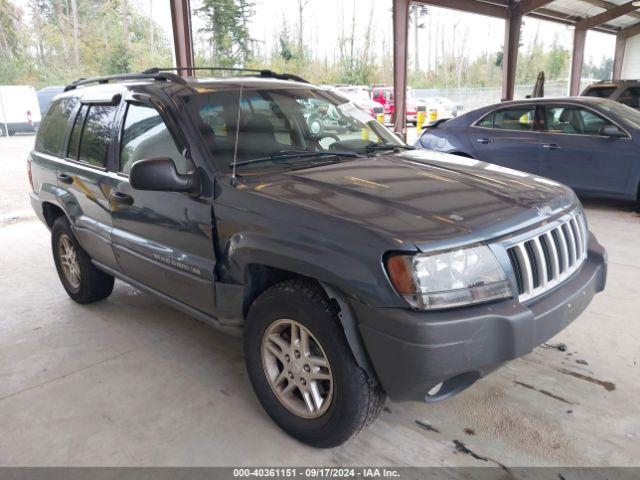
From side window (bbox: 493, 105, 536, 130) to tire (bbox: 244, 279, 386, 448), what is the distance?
233 inches

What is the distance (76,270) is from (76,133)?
3.62ft

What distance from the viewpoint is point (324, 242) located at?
2066 millimetres

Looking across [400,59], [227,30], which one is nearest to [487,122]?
[400,59]

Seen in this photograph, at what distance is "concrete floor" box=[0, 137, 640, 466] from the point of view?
2.36m

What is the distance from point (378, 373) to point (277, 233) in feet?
2.37

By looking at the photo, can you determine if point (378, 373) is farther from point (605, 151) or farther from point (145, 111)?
point (605, 151)

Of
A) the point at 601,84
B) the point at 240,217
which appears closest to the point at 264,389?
the point at 240,217

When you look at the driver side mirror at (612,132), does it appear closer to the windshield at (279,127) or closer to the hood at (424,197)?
the windshield at (279,127)

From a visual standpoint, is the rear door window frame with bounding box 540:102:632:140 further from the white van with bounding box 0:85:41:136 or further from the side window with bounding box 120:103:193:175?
the white van with bounding box 0:85:41:136

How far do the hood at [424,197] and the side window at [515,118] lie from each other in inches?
186

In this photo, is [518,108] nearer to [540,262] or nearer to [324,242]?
[540,262]


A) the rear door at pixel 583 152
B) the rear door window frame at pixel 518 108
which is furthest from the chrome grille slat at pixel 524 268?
the rear door window frame at pixel 518 108

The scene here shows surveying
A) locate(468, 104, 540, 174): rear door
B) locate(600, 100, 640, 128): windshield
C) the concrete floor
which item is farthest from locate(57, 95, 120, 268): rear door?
locate(600, 100, 640, 128): windshield

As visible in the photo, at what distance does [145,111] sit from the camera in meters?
3.01
